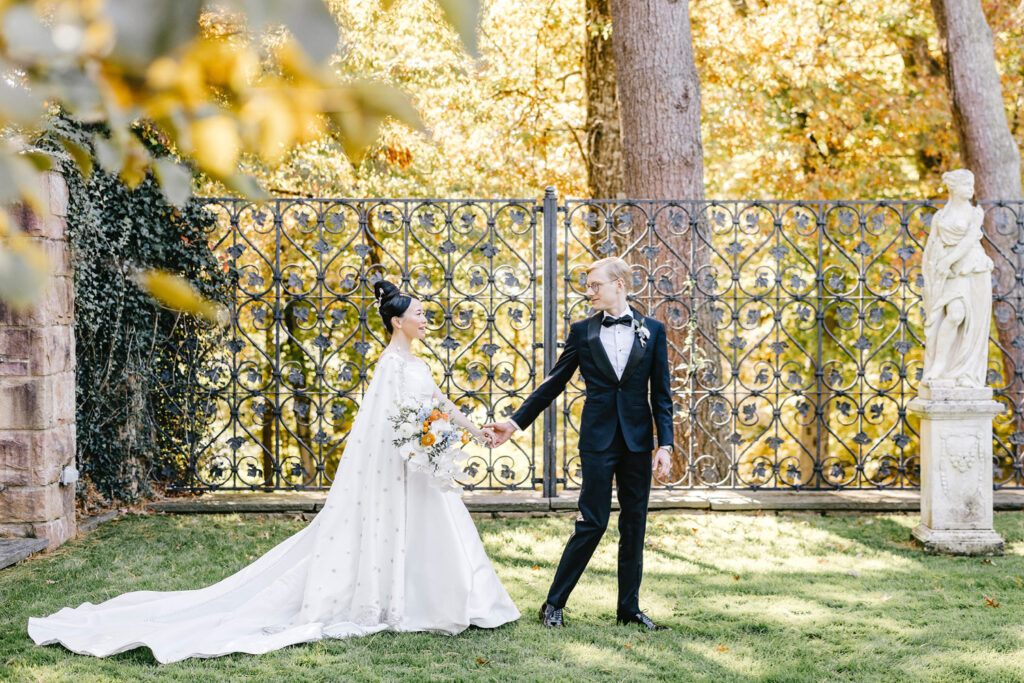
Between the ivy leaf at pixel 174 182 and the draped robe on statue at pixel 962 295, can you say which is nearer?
the ivy leaf at pixel 174 182

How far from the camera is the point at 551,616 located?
4930mm

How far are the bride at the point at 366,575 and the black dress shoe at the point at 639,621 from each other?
60cm

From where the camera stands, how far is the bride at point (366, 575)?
467cm

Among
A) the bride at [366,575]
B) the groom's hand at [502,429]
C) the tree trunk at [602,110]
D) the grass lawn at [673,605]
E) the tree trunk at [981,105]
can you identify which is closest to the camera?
the grass lawn at [673,605]

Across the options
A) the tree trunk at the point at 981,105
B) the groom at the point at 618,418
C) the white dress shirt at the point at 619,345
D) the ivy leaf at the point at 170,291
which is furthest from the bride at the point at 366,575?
the tree trunk at the point at 981,105

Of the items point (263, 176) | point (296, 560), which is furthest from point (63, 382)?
point (263, 176)

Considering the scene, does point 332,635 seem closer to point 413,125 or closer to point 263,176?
point 413,125

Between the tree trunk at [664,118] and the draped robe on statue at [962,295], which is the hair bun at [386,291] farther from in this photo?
the draped robe on statue at [962,295]

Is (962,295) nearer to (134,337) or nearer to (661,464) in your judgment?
(661,464)

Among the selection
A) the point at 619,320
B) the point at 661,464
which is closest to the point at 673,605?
the point at 661,464

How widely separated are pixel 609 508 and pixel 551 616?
0.70 m

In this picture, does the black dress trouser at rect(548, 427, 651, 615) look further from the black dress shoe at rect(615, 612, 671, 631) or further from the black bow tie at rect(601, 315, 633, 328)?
the black bow tie at rect(601, 315, 633, 328)

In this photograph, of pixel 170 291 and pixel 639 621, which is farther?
pixel 639 621

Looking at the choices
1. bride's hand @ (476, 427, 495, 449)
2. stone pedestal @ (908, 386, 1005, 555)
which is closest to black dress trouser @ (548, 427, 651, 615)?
bride's hand @ (476, 427, 495, 449)
